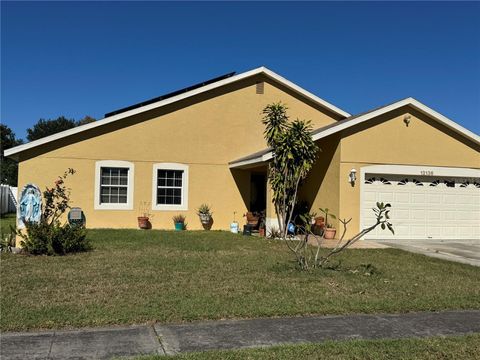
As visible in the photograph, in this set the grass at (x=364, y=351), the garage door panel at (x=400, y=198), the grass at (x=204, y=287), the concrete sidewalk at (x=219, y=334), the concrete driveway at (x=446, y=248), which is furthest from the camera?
the garage door panel at (x=400, y=198)

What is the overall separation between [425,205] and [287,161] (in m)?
5.38

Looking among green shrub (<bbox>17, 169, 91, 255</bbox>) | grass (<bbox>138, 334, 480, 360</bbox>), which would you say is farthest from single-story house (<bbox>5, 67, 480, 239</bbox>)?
grass (<bbox>138, 334, 480, 360</bbox>)

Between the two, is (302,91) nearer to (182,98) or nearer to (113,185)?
(182,98)

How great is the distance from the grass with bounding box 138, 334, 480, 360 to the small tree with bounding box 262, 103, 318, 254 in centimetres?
947

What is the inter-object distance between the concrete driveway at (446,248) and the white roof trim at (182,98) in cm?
709

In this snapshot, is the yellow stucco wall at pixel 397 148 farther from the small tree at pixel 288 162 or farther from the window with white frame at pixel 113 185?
the window with white frame at pixel 113 185

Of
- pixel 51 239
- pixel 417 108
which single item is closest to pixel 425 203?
pixel 417 108

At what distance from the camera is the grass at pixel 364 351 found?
4699mm

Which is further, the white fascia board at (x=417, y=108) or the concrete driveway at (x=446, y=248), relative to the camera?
the white fascia board at (x=417, y=108)

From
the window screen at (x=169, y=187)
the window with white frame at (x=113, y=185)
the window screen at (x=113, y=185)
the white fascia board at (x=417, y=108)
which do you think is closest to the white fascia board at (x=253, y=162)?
the white fascia board at (x=417, y=108)

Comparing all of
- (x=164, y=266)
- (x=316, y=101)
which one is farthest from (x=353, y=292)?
(x=316, y=101)

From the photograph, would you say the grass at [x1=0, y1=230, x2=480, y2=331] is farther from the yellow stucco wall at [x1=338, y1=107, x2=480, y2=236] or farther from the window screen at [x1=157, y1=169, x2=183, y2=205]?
the window screen at [x1=157, y1=169, x2=183, y2=205]

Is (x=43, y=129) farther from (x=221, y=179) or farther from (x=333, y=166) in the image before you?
(x=333, y=166)

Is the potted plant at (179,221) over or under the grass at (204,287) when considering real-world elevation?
over
